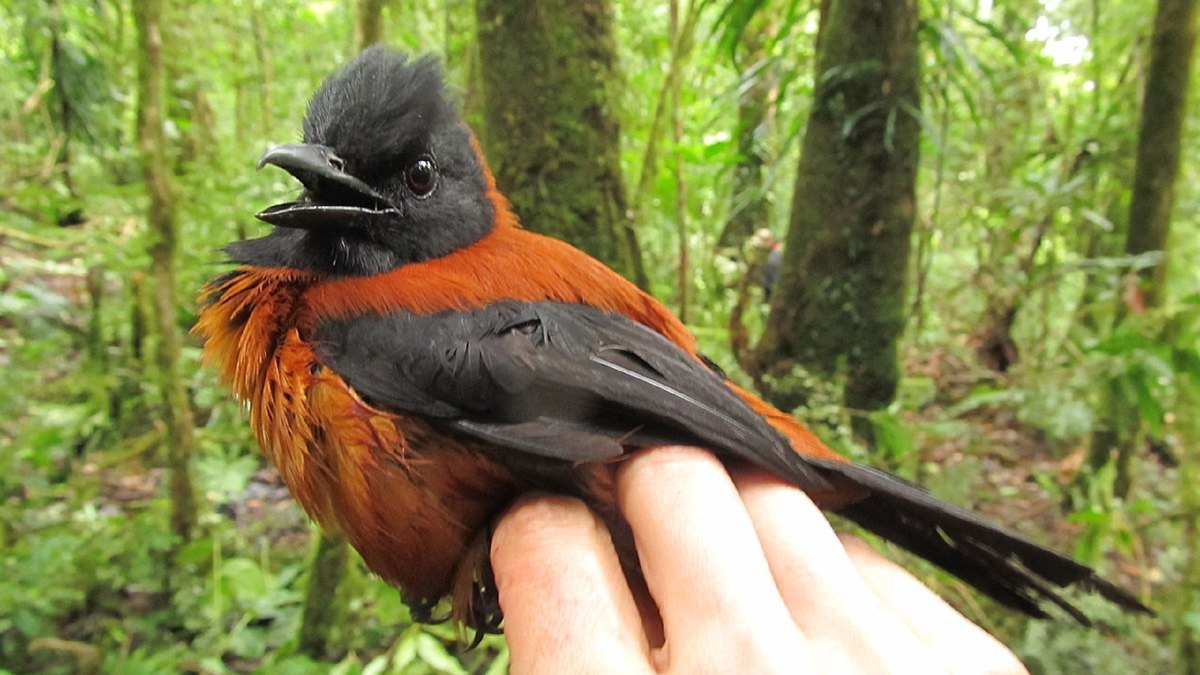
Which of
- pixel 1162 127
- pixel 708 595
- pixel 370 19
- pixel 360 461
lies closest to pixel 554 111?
pixel 370 19

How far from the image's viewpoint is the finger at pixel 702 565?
88cm

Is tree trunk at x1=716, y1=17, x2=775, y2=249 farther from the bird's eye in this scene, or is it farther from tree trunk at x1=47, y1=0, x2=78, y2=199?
tree trunk at x1=47, y1=0, x2=78, y2=199

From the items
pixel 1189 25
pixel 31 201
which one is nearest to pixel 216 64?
pixel 31 201

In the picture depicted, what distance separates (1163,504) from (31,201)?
636 centimetres

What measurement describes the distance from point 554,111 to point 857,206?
5.52ft

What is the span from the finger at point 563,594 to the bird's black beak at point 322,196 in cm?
74

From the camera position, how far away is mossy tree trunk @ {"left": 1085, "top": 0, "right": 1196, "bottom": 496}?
347 cm

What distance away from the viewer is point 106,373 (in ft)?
12.5

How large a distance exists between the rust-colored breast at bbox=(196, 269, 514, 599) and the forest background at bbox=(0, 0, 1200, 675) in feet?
1.22

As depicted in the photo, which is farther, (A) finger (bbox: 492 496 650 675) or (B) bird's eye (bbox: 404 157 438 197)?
(B) bird's eye (bbox: 404 157 438 197)

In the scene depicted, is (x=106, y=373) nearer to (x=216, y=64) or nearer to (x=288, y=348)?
(x=216, y=64)

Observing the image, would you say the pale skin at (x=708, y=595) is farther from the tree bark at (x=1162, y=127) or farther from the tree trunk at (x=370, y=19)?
the tree bark at (x=1162, y=127)

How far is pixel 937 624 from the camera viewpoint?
1.06 meters

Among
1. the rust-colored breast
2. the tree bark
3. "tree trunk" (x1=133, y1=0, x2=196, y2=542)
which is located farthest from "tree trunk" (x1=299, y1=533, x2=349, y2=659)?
the tree bark
